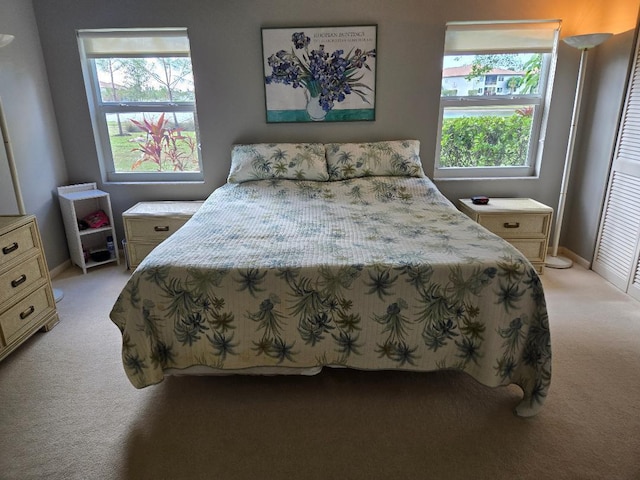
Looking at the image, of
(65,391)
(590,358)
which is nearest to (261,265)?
(65,391)

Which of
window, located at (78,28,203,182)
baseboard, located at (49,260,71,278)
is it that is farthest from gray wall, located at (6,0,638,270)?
baseboard, located at (49,260,71,278)

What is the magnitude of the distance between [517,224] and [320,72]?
1.93 metres

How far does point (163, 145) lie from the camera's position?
348 centimetres

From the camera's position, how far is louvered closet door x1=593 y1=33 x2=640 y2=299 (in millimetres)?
2691

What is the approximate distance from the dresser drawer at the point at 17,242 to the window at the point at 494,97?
293 cm

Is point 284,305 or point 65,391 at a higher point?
point 284,305

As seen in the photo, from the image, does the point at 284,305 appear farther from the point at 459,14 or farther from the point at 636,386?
the point at 459,14

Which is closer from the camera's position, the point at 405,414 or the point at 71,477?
the point at 71,477

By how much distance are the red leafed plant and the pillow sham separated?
0.62 m

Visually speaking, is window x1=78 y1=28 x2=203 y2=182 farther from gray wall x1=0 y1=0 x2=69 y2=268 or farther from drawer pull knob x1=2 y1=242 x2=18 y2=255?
drawer pull knob x1=2 y1=242 x2=18 y2=255

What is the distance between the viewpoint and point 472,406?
1784mm

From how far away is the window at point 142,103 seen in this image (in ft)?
10.5

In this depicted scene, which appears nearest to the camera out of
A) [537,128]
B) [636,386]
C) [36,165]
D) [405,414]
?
[405,414]

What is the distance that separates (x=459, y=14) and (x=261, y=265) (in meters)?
2.59
